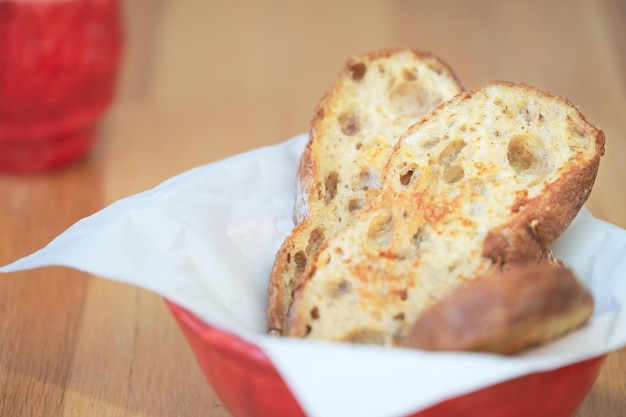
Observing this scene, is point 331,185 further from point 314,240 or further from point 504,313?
point 504,313

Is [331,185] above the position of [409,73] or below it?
below

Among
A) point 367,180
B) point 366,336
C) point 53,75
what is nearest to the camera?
point 366,336

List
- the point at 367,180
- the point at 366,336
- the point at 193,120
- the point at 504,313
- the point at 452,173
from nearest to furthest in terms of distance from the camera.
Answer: the point at 504,313 < the point at 366,336 < the point at 452,173 < the point at 367,180 < the point at 193,120

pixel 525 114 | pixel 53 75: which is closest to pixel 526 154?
pixel 525 114

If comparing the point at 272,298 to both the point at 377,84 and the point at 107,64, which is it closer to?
the point at 377,84

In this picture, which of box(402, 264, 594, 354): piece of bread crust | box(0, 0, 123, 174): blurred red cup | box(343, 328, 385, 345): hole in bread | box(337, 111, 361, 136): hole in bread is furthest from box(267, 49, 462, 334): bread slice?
box(0, 0, 123, 174): blurred red cup

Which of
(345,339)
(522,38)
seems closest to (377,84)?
(345,339)
